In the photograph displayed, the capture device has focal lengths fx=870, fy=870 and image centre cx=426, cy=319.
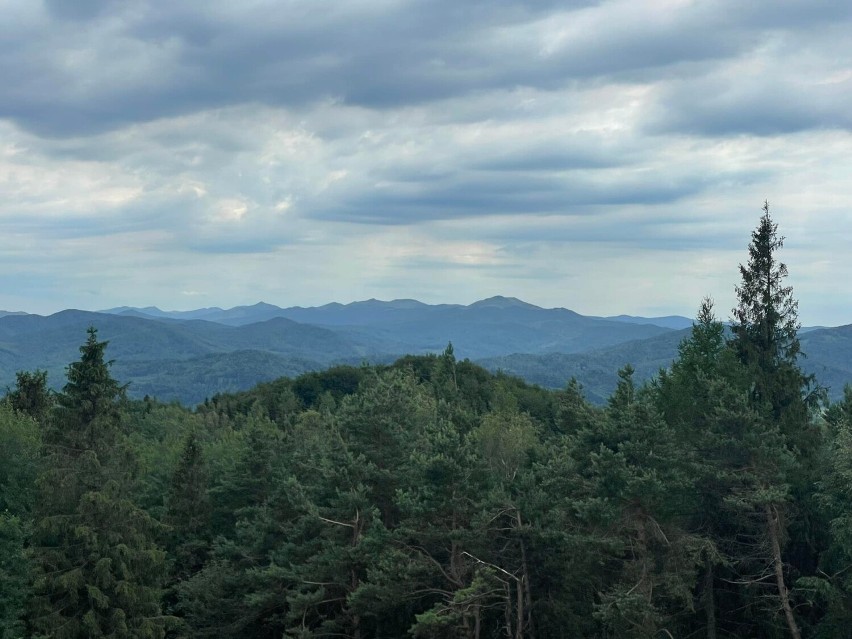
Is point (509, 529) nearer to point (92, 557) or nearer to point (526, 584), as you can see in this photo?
point (526, 584)

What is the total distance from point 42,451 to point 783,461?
3100 centimetres

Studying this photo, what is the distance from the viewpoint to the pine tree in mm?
32000

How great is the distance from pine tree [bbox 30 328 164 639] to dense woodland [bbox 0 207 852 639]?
9 cm

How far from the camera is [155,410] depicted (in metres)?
127

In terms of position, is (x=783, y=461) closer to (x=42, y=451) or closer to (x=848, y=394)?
(x=848, y=394)

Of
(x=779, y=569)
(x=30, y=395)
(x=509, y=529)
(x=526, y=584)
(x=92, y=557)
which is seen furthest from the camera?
(x=30, y=395)

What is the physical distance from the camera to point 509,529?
104 feet

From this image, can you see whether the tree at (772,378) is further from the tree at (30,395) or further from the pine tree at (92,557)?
the tree at (30,395)

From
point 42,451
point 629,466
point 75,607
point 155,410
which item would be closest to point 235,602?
point 75,607

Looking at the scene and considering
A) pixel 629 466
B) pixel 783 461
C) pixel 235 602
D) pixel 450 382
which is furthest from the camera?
pixel 450 382

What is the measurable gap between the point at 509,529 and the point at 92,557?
15494mm

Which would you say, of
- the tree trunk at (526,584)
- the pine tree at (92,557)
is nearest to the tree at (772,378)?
the tree trunk at (526,584)

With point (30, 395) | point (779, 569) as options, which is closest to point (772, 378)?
point (779, 569)

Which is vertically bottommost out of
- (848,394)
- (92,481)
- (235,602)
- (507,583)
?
(235,602)
